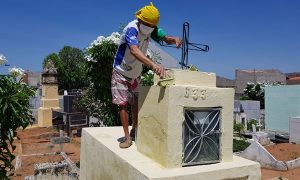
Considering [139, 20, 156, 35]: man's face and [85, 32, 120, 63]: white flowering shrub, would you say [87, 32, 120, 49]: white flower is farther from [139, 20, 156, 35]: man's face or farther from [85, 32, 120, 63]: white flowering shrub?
[139, 20, 156, 35]: man's face

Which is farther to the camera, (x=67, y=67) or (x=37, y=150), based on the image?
(x=67, y=67)

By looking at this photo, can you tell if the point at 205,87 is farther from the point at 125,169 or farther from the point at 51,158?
the point at 51,158

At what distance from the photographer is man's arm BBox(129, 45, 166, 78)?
2.81 meters

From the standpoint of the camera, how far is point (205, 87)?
289 cm

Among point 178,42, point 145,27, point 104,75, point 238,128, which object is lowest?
point 238,128

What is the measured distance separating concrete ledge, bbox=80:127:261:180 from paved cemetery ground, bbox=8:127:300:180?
216 inches

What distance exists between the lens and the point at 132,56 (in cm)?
344

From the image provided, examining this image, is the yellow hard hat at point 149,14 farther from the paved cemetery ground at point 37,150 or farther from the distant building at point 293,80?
the distant building at point 293,80

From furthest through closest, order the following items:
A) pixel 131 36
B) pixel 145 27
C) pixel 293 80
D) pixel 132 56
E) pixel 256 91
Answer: pixel 293 80, pixel 256 91, pixel 132 56, pixel 145 27, pixel 131 36

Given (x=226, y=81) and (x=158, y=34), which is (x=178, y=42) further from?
(x=226, y=81)

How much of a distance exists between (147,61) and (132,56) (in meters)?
0.51

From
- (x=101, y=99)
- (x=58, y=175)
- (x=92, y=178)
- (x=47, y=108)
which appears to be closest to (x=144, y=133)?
(x=92, y=178)

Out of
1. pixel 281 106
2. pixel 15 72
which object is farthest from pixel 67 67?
pixel 15 72

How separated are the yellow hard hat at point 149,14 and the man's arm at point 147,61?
306 mm
